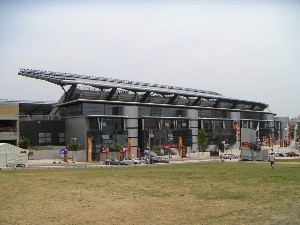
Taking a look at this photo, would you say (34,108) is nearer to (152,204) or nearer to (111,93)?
(111,93)

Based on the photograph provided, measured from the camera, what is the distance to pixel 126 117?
95.3 m

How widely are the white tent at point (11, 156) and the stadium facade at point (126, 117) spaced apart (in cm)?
2747

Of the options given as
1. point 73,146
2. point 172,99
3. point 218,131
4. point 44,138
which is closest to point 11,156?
point 73,146

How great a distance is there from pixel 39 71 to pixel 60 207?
277 feet

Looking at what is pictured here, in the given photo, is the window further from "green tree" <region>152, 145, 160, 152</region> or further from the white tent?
the white tent

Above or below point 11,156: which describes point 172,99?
above

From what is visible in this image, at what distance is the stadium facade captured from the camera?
9025 centimetres

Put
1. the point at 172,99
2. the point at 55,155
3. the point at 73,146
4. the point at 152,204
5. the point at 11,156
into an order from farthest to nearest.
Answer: the point at 172,99, the point at 55,155, the point at 73,146, the point at 11,156, the point at 152,204

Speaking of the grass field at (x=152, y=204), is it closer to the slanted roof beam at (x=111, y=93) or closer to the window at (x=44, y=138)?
the slanted roof beam at (x=111, y=93)

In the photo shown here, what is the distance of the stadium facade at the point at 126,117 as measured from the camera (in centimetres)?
9025

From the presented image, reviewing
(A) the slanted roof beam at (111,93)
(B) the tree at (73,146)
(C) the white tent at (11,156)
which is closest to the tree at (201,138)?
(A) the slanted roof beam at (111,93)

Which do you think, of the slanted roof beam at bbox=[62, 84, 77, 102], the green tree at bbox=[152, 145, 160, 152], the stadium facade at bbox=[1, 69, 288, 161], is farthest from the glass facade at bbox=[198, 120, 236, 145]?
the slanted roof beam at bbox=[62, 84, 77, 102]

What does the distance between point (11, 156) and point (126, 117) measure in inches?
1688

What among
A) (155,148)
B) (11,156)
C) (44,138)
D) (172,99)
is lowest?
(155,148)
